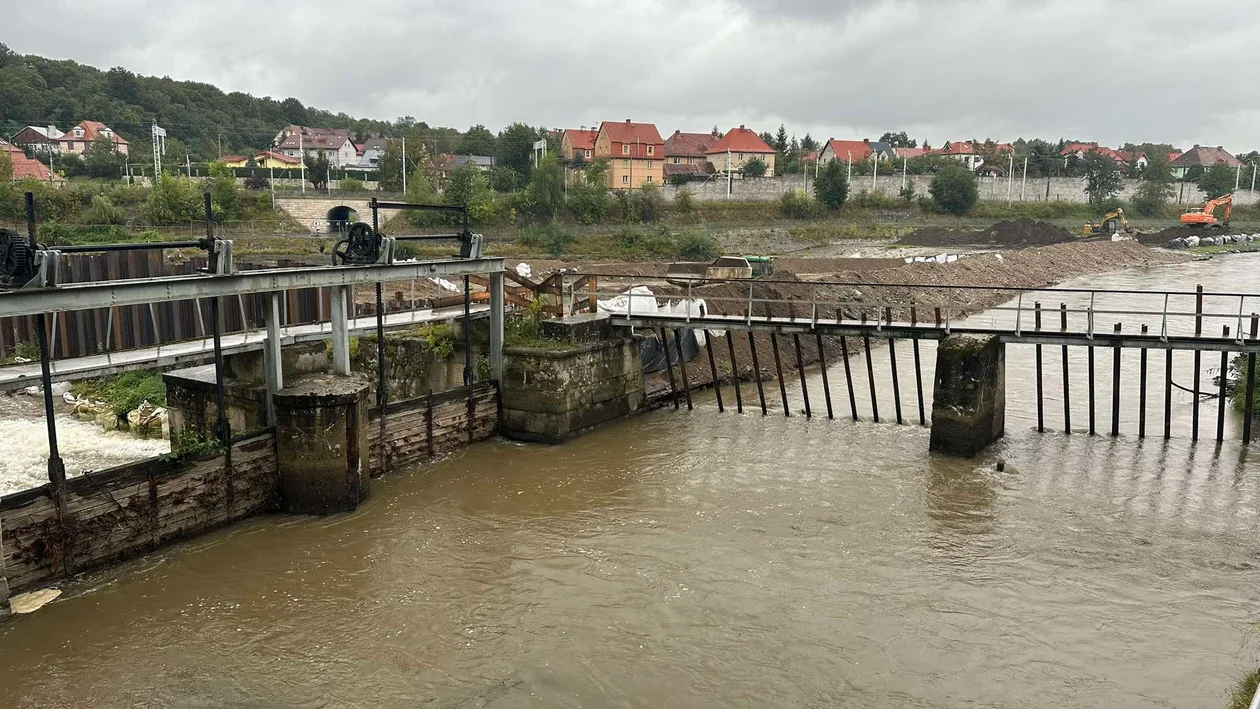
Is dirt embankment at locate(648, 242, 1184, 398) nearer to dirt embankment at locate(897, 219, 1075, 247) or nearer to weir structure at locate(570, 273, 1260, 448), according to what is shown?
weir structure at locate(570, 273, 1260, 448)

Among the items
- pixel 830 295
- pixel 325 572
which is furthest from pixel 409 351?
pixel 830 295

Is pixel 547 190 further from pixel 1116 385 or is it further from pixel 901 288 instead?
pixel 1116 385

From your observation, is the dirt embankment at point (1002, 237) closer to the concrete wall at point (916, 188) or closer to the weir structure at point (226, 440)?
the concrete wall at point (916, 188)

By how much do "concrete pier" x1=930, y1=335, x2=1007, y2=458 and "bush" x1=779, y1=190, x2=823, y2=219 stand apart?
6990 cm

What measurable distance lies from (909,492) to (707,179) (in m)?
79.7

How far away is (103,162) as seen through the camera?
77.4 m

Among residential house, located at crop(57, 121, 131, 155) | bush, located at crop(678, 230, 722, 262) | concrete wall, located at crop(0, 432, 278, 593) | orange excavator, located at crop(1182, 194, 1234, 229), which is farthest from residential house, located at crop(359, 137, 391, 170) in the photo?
concrete wall, located at crop(0, 432, 278, 593)

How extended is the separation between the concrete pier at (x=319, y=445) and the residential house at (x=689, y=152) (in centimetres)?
9092

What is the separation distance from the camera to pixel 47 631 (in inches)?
403

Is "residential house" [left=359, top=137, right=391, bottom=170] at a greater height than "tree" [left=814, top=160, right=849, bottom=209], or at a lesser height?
greater

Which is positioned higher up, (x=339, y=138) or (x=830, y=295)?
(x=339, y=138)

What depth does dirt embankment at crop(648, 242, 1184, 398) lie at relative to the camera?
2473 centimetres

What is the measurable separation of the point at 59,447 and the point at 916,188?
91.5 m

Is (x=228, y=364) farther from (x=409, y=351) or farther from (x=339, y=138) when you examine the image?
(x=339, y=138)
